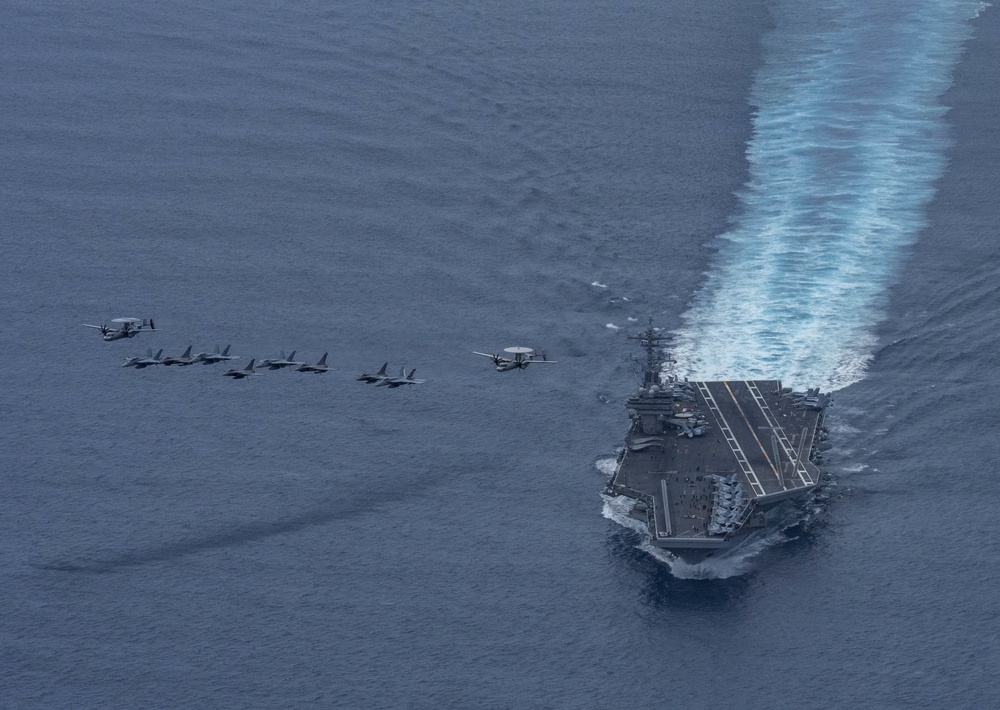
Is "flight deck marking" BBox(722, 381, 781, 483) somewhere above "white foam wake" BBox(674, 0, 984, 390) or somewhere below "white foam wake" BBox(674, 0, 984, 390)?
below

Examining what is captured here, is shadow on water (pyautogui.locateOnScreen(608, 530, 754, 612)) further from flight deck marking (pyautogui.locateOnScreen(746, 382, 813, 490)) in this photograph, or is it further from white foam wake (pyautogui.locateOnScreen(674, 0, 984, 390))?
white foam wake (pyautogui.locateOnScreen(674, 0, 984, 390))

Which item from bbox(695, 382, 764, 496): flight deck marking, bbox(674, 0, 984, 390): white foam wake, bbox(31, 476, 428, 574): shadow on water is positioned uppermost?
bbox(674, 0, 984, 390): white foam wake

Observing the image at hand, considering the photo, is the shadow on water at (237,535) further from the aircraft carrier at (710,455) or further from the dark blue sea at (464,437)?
the aircraft carrier at (710,455)

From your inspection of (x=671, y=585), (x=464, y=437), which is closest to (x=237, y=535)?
(x=464, y=437)

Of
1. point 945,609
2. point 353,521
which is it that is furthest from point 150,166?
point 945,609

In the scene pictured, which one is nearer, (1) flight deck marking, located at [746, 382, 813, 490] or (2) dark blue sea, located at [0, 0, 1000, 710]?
(2) dark blue sea, located at [0, 0, 1000, 710]

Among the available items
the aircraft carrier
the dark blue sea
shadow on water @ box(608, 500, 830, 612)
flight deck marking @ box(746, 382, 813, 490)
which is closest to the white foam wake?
the dark blue sea

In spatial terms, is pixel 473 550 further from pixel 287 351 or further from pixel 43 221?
pixel 43 221
